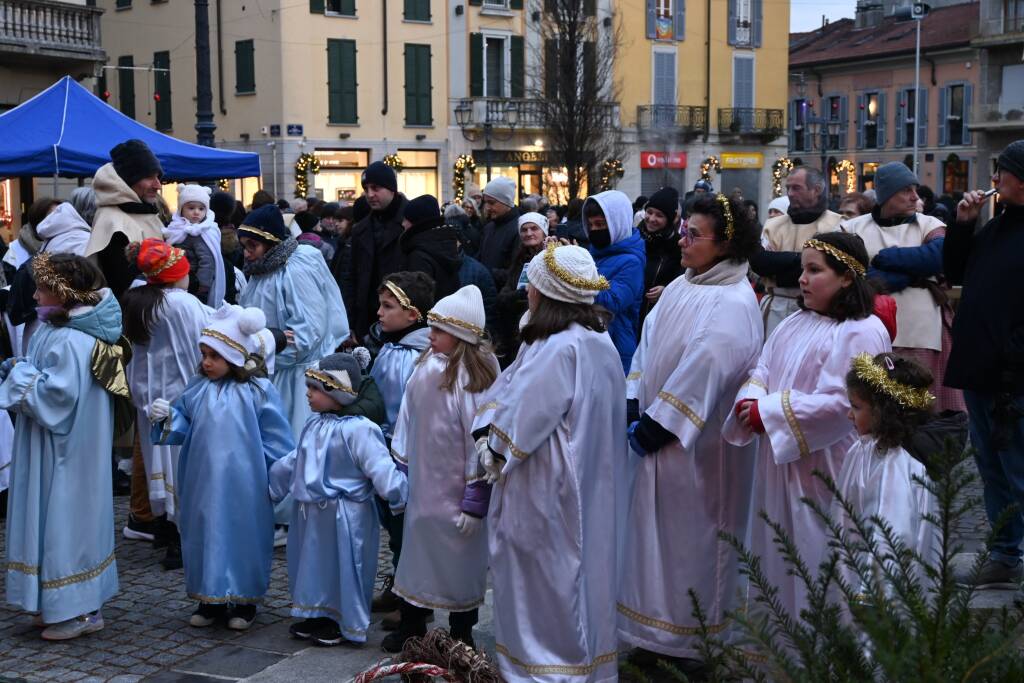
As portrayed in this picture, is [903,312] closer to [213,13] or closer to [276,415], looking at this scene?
[276,415]

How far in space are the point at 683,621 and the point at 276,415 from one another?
2.27 meters

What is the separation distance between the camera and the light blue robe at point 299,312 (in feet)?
24.6

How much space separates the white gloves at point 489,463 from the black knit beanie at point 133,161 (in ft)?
12.7

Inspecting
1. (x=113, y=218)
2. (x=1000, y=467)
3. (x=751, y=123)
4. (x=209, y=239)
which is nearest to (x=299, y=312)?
(x=113, y=218)

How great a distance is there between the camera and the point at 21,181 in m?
19.4

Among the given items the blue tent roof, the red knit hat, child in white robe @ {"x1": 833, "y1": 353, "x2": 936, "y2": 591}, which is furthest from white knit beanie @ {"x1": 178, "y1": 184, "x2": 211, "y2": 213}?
child in white robe @ {"x1": 833, "y1": 353, "x2": 936, "y2": 591}

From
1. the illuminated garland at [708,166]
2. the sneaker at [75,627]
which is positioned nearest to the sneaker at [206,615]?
the sneaker at [75,627]

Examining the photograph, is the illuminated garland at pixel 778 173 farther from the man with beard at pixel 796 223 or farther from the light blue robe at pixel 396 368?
the light blue robe at pixel 396 368

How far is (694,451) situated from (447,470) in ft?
3.48

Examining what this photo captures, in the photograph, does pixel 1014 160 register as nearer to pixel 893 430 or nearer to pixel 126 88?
pixel 893 430

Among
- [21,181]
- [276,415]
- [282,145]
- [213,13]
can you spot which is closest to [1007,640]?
[276,415]

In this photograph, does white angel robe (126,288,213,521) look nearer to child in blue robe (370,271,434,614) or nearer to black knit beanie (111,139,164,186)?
black knit beanie (111,139,164,186)

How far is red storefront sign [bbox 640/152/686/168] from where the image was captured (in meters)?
43.5

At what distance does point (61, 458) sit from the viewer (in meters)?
5.78
